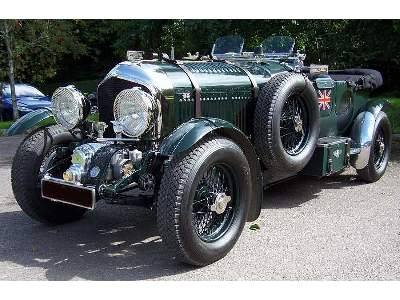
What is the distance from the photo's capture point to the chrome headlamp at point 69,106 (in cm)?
466

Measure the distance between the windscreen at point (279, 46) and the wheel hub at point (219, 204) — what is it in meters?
2.78

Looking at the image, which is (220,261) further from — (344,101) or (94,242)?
(344,101)

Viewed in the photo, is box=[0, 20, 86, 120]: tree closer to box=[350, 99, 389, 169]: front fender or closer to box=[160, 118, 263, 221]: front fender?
box=[350, 99, 389, 169]: front fender

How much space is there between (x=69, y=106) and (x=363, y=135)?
346 cm

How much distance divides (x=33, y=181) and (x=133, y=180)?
3.59ft

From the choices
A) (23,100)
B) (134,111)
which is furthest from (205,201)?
(23,100)

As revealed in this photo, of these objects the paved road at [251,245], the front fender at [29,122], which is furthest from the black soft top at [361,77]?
the front fender at [29,122]

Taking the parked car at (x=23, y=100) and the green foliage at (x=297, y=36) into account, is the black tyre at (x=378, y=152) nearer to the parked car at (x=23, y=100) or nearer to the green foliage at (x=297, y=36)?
the green foliage at (x=297, y=36)

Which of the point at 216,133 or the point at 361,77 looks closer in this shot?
the point at 216,133

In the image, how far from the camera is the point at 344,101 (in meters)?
6.63

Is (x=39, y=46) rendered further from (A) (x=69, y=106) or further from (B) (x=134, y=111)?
(B) (x=134, y=111)

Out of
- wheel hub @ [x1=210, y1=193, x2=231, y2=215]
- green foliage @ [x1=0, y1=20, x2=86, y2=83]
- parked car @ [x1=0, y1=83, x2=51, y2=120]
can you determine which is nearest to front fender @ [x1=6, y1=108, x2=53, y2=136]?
wheel hub @ [x1=210, y1=193, x2=231, y2=215]

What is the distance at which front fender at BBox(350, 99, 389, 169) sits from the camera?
6.26 meters

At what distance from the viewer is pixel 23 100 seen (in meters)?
16.6
